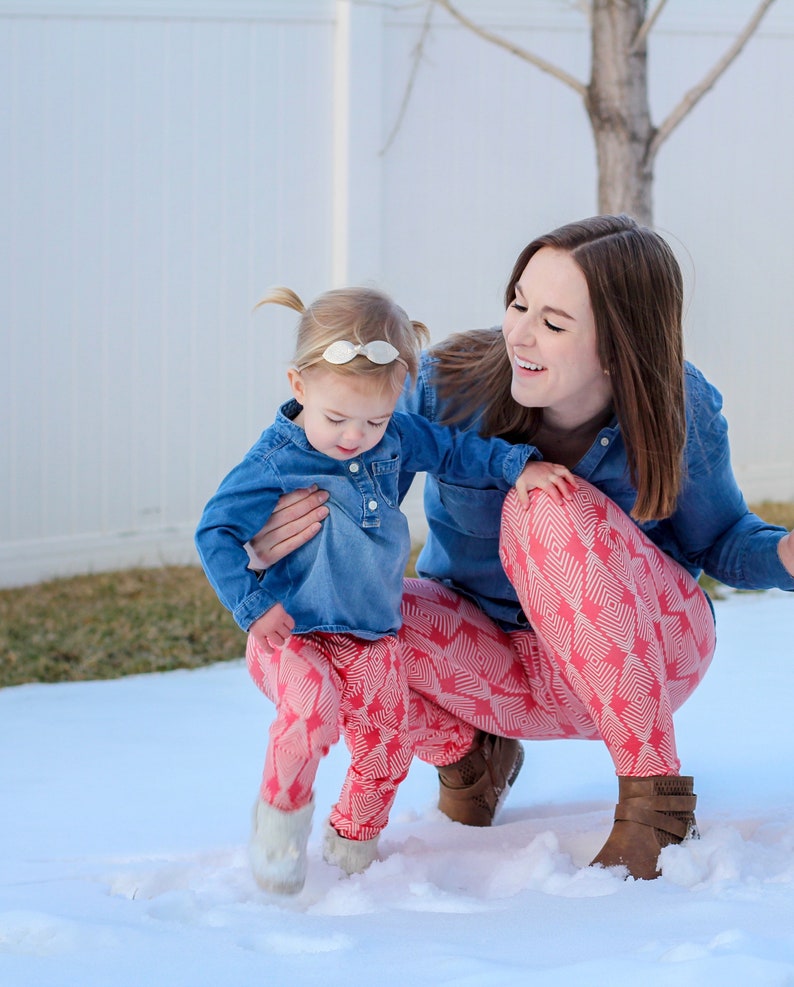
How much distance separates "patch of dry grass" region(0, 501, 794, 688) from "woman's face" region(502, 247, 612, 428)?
1.71 metres

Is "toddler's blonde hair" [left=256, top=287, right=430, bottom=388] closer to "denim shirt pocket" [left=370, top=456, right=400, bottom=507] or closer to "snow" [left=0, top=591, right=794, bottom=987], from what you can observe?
"denim shirt pocket" [left=370, top=456, right=400, bottom=507]

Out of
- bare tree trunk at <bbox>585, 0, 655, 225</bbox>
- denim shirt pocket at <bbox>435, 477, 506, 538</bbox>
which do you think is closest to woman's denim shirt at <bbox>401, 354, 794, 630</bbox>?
denim shirt pocket at <bbox>435, 477, 506, 538</bbox>

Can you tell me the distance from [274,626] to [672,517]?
0.72 m

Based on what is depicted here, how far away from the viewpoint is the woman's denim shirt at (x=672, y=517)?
2010mm

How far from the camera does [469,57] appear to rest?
461 cm

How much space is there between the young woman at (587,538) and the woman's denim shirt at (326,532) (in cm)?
4

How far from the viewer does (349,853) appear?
6.09 ft

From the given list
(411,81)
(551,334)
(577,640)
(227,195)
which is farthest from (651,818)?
(411,81)

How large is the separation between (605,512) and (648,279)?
352 mm

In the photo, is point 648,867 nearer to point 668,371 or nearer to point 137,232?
point 668,371

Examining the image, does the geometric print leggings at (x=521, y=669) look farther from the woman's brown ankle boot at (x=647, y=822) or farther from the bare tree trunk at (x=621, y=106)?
the bare tree trunk at (x=621, y=106)

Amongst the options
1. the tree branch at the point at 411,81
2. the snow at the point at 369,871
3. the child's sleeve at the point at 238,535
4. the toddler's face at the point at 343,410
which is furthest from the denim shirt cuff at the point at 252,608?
the tree branch at the point at 411,81

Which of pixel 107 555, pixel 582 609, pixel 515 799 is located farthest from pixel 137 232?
pixel 582 609

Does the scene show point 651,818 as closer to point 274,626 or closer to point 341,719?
point 341,719
